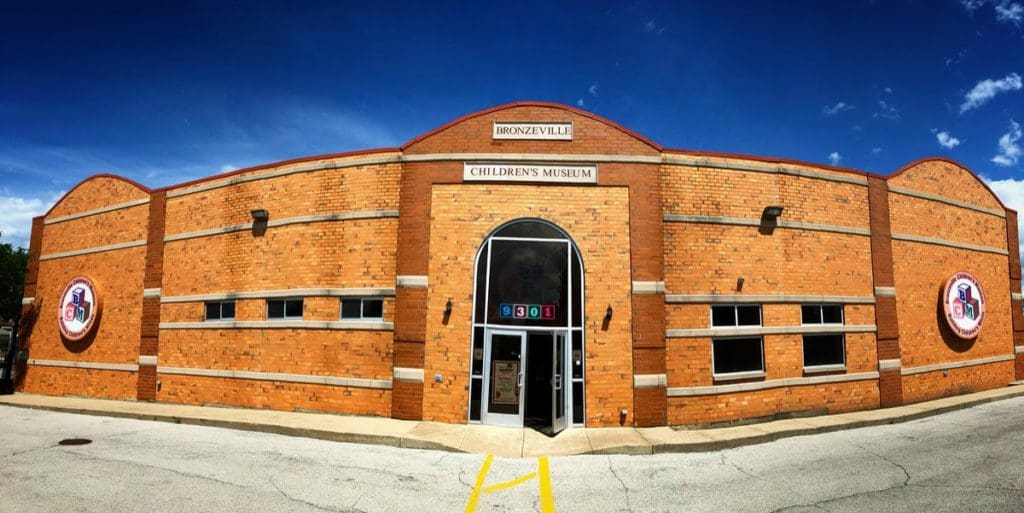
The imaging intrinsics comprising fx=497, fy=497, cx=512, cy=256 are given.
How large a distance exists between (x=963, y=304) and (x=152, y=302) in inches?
933

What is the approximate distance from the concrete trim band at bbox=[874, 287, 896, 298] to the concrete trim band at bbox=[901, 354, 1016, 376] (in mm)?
2054

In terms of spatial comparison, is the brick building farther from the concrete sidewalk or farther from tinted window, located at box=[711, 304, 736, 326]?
the concrete sidewalk

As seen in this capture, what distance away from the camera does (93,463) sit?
824cm

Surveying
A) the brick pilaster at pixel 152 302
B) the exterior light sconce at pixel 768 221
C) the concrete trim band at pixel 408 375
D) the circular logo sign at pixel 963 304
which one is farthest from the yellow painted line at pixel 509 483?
the circular logo sign at pixel 963 304

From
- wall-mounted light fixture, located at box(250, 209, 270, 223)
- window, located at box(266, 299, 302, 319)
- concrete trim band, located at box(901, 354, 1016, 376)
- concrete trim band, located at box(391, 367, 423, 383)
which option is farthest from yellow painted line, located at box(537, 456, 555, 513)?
concrete trim band, located at box(901, 354, 1016, 376)

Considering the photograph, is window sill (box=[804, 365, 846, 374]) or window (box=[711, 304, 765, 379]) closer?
window (box=[711, 304, 765, 379])

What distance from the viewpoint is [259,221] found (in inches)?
520

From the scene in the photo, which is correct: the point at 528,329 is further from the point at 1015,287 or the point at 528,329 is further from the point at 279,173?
the point at 1015,287

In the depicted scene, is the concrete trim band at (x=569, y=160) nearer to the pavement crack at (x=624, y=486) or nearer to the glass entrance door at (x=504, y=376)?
the glass entrance door at (x=504, y=376)

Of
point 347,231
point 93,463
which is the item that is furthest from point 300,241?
point 93,463

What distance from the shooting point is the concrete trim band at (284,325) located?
1179cm

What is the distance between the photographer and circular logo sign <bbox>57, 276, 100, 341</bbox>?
15.6m

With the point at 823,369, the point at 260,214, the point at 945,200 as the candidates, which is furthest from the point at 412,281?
the point at 945,200

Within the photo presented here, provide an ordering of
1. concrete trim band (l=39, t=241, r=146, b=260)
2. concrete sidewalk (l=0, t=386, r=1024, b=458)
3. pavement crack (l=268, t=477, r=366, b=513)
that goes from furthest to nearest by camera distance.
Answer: concrete trim band (l=39, t=241, r=146, b=260), concrete sidewalk (l=0, t=386, r=1024, b=458), pavement crack (l=268, t=477, r=366, b=513)
